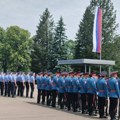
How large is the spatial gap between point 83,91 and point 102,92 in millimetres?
1643

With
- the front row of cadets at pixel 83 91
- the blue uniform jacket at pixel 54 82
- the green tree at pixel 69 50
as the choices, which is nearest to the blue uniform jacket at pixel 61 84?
the front row of cadets at pixel 83 91

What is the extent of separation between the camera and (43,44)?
7712 centimetres

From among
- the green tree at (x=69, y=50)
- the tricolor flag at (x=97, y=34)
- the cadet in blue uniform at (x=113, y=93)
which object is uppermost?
the green tree at (x=69, y=50)

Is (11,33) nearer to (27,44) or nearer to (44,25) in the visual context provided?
(27,44)

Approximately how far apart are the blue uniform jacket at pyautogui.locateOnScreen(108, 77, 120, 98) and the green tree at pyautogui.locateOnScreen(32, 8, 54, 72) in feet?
174

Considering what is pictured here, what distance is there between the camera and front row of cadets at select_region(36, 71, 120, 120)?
15.5m

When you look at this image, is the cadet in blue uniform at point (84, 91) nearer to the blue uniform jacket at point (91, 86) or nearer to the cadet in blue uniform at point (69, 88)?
the blue uniform jacket at point (91, 86)

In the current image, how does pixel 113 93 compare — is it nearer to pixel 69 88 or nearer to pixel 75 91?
pixel 75 91

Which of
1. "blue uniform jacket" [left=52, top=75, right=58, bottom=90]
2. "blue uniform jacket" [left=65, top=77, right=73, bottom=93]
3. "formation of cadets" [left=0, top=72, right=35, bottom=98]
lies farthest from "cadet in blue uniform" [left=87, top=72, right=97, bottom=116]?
"formation of cadets" [left=0, top=72, right=35, bottom=98]

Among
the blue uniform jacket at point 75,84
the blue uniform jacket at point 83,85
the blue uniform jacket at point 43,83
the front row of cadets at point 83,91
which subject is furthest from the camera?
the blue uniform jacket at point 43,83

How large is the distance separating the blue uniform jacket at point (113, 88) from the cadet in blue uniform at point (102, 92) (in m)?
0.45

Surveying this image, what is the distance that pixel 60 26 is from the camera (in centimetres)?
6588

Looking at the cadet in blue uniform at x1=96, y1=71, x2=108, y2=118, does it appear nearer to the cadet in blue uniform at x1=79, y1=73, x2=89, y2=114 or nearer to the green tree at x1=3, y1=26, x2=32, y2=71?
the cadet in blue uniform at x1=79, y1=73, x2=89, y2=114

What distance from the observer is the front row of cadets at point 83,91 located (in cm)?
1550
